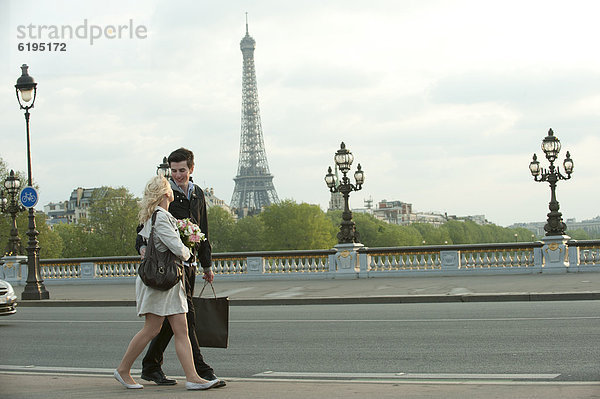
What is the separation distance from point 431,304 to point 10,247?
20638 mm

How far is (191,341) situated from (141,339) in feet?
1.49

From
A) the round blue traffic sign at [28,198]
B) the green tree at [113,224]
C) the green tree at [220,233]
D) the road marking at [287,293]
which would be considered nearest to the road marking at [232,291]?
the road marking at [287,293]

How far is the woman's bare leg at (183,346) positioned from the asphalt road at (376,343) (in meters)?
→ 1.32

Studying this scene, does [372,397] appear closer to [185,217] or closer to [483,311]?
[185,217]

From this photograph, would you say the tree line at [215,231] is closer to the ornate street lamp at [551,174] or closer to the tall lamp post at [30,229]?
the tall lamp post at [30,229]

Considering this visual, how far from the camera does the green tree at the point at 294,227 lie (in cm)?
10444

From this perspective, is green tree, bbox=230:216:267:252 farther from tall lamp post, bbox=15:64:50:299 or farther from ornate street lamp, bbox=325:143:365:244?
tall lamp post, bbox=15:64:50:299

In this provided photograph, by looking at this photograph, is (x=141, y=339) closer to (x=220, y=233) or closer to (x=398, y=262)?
(x=398, y=262)

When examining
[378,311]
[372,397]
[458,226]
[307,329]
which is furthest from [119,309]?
[458,226]

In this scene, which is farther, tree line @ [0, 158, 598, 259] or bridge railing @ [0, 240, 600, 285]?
tree line @ [0, 158, 598, 259]

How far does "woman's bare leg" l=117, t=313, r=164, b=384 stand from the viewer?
7.50 m

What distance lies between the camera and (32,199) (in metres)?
22.4

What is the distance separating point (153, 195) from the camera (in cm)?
747

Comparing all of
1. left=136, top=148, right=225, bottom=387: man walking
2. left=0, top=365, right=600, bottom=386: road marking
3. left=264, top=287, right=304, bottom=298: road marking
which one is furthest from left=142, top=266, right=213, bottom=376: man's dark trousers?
left=264, top=287, right=304, bottom=298: road marking
